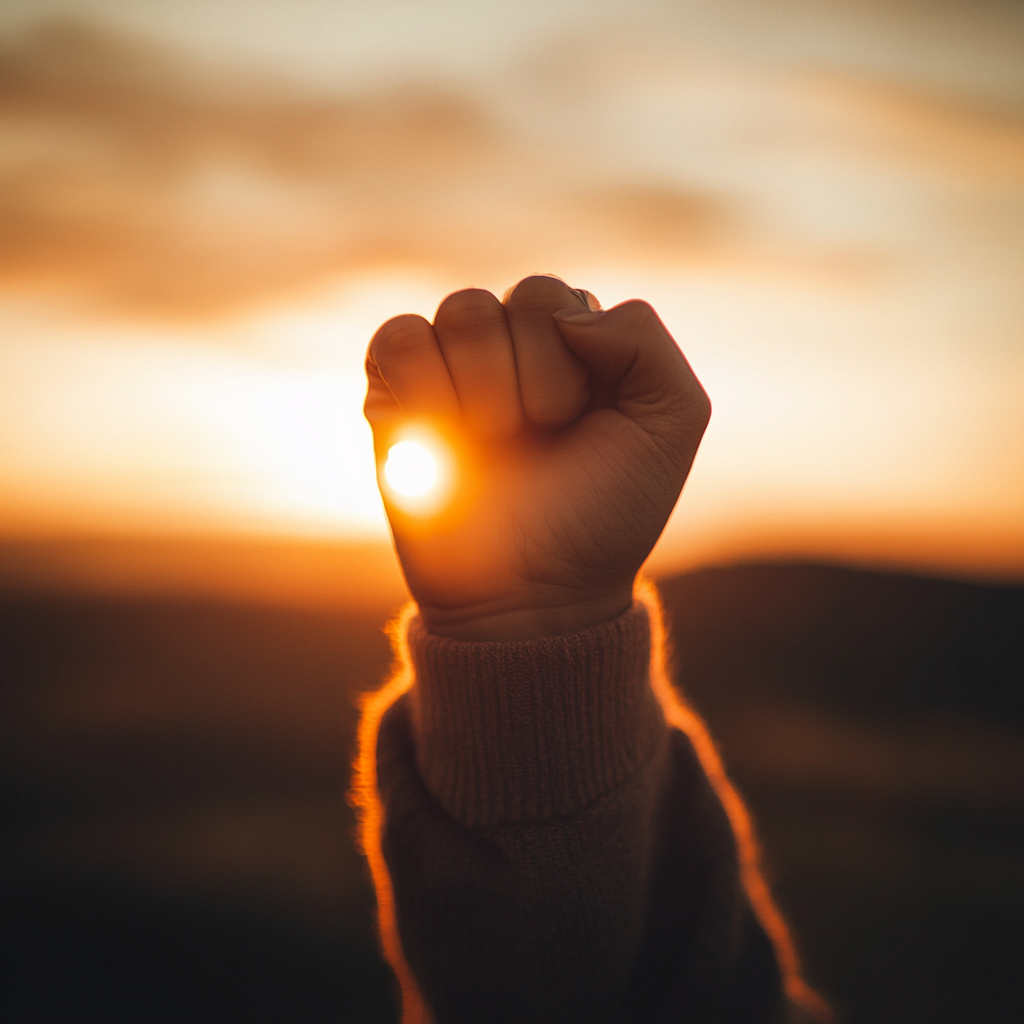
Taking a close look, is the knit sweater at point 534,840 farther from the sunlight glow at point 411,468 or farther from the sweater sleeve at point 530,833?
the sunlight glow at point 411,468

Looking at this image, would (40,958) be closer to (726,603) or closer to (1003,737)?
(726,603)

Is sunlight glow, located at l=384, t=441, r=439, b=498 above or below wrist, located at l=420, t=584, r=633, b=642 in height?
above

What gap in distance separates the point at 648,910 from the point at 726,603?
822 centimetres

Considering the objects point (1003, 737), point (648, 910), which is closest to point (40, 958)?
point (648, 910)

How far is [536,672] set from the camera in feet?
4.01

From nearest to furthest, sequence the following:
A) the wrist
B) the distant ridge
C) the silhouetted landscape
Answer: the wrist
the silhouetted landscape
the distant ridge

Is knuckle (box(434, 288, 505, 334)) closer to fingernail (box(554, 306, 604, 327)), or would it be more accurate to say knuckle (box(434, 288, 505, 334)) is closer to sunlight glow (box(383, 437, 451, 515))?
fingernail (box(554, 306, 604, 327))

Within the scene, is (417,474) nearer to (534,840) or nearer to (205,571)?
(534,840)

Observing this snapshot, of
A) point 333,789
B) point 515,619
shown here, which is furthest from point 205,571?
point 515,619

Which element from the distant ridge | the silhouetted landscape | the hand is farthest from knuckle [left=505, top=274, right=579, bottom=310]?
the distant ridge

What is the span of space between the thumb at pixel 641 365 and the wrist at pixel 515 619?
398mm

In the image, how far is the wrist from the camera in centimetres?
127

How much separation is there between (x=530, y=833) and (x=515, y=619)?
16.4 inches

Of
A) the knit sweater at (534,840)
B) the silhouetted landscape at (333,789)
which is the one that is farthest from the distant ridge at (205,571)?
the knit sweater at (534,840)
